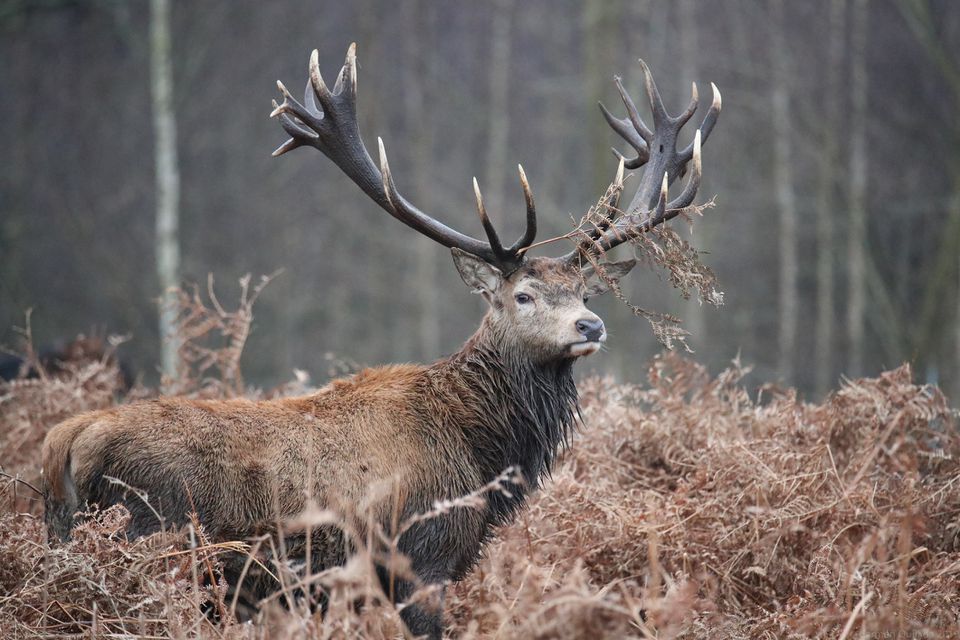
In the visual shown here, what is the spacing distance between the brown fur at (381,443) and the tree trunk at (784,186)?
14035mm

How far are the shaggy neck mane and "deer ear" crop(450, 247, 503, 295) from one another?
26 cm

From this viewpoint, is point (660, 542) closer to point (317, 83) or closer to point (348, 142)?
point (348, 142)

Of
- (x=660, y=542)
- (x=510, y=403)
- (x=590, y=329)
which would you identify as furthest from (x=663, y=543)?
(x=590, y=329)

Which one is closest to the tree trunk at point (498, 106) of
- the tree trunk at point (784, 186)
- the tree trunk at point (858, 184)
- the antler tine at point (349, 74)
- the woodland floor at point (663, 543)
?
the tree trunk at point (784, 186)

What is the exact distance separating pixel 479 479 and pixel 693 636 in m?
1.30

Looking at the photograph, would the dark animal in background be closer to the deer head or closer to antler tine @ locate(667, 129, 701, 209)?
the deer head

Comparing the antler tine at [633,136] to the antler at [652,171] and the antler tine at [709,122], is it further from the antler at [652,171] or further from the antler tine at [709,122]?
the antler tine at [709,122]

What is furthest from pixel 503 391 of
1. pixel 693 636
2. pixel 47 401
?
pixel 47 401

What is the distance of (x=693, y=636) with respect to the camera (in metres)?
4.49

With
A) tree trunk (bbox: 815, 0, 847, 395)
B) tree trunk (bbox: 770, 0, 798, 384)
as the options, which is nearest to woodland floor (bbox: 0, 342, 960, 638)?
tree trunk (bbox: 815, 0, 847, 395)

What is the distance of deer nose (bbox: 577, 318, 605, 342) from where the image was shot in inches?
205

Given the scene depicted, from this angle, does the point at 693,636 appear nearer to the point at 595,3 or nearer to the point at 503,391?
the point at 503,391

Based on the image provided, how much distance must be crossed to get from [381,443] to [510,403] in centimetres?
79

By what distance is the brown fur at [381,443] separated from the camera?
4.54 meters
